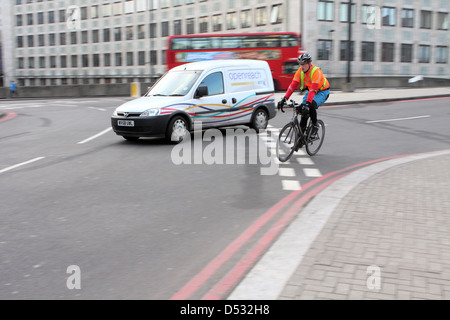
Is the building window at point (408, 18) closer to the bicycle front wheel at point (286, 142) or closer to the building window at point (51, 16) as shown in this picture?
the bicycle front wheel at point (286, 142)

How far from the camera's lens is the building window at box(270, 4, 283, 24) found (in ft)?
176

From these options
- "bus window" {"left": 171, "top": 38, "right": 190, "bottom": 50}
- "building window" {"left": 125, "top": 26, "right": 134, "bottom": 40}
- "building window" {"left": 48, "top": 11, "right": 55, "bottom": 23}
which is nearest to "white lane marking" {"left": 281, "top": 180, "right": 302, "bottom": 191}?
"bus window" {"left": 171, "top": 38, "right": 190, "bottom": 50}

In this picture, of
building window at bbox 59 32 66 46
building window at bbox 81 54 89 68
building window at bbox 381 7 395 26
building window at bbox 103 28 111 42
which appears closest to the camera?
building window at bbox 381 7 395 26

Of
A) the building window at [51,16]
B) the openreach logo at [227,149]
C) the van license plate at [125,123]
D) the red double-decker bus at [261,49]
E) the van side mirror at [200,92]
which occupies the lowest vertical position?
the openreach logo at [227,149]

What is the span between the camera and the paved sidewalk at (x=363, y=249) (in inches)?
139

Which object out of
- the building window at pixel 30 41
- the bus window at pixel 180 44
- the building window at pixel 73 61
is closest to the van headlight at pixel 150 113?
the bus window at pixel 180 44

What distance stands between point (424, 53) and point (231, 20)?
21.9 meters

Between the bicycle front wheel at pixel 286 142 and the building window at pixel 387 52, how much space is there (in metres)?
49.9

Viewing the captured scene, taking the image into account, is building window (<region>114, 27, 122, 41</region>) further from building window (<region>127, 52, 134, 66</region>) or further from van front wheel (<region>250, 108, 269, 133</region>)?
van front wheel (<region>250, 108, 269, 133</region>)

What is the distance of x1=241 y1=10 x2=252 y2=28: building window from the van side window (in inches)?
1831

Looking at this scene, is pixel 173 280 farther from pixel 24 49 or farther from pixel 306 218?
pixel 24 49

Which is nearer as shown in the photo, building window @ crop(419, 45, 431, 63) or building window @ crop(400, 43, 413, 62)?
building window @ crop(400, 43, 413, 62)

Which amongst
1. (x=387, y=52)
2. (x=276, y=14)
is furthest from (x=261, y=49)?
(x=387, y=52)

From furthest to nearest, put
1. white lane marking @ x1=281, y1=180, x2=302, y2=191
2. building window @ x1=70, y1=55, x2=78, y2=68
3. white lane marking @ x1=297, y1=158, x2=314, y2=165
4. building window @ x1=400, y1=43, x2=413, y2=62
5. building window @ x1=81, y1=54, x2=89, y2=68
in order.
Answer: building window @ x1=70, y1=55, x2=78, y2=68, building window @ x1=81, y1=54, x2=89, y2=68, building window @ x1=400, y1=43, x2=413, y2=62, white lane marking @ x1=297, y1=158, x2=314, y2=165, white lane marking @ x1=281, y1=180, x2=302, y2=191
